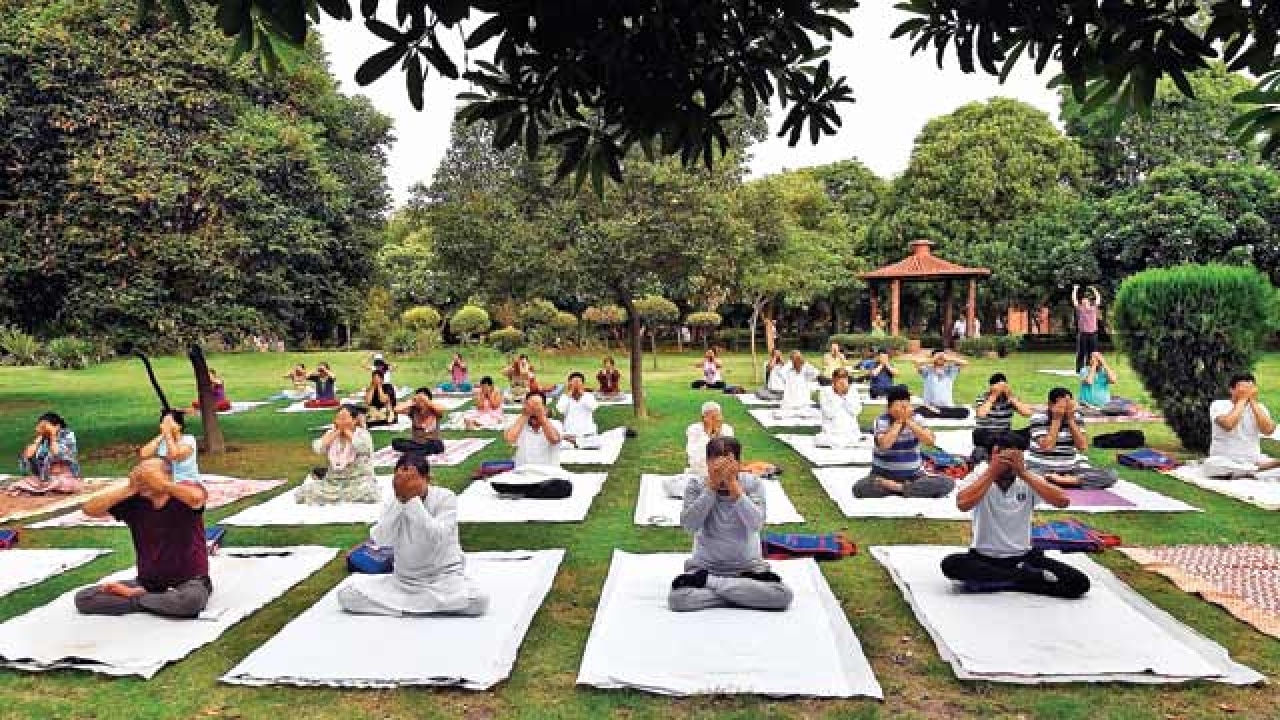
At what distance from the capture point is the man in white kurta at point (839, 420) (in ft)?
39.5

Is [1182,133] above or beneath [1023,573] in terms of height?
above

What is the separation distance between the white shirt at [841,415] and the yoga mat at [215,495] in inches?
274

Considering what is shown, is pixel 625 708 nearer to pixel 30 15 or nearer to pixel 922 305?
pixel 30 15

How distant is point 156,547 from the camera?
576 centimetres

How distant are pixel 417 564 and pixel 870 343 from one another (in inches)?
1006

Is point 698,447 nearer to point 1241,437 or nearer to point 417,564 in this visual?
point 417,564

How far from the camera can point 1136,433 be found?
11.8 m

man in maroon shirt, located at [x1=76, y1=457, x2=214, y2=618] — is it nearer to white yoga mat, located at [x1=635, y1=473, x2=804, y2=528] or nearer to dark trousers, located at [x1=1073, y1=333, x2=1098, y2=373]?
white yoga mat, located at [x1=635, y1=473, x2=804, y2=528]

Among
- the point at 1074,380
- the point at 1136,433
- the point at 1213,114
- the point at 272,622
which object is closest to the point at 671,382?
the point at 1074,380

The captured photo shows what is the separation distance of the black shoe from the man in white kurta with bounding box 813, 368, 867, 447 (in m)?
6.55

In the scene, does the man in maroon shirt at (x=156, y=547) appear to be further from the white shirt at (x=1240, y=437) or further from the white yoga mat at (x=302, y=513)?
the white shirt at (x=1240, y=437)

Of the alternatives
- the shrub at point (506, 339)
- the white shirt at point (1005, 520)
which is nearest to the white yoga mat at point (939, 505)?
the white shirt at point (1005, 520)

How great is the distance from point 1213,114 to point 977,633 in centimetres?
2963

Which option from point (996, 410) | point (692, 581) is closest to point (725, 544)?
point (692, 581)
